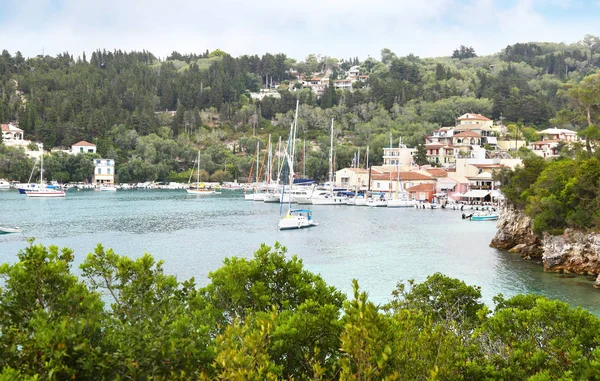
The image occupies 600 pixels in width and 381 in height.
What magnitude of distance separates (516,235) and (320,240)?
11.6 meters

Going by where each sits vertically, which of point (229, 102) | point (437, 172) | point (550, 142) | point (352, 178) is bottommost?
point (352, 178)

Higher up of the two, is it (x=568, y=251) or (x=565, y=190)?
(x=565, y=190)

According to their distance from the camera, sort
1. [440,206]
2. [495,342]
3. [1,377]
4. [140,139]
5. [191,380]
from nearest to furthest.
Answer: [1,377] < [191,380] < [495,342] < [440,206] < [140,139]

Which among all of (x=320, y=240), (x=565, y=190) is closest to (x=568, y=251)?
(x=565, y=190)

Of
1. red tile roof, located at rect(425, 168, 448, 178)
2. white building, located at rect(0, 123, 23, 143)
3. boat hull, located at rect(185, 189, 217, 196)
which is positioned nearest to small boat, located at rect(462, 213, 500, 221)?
red tile roof, located at rect(425, 168, 448, 178)

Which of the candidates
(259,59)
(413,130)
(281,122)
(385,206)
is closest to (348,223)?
(385,206)

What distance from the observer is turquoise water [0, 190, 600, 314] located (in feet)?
80.6

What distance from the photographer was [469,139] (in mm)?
85000

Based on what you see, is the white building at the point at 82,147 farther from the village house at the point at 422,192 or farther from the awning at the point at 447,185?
the awning at the point at 447,185

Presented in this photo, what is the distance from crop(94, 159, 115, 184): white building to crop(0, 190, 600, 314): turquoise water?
23.7m

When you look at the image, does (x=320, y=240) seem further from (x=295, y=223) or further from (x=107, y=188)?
(x=107, y=188)

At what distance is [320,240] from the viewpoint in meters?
36.7

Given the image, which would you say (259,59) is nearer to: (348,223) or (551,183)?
(348,223)

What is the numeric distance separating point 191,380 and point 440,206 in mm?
57473
